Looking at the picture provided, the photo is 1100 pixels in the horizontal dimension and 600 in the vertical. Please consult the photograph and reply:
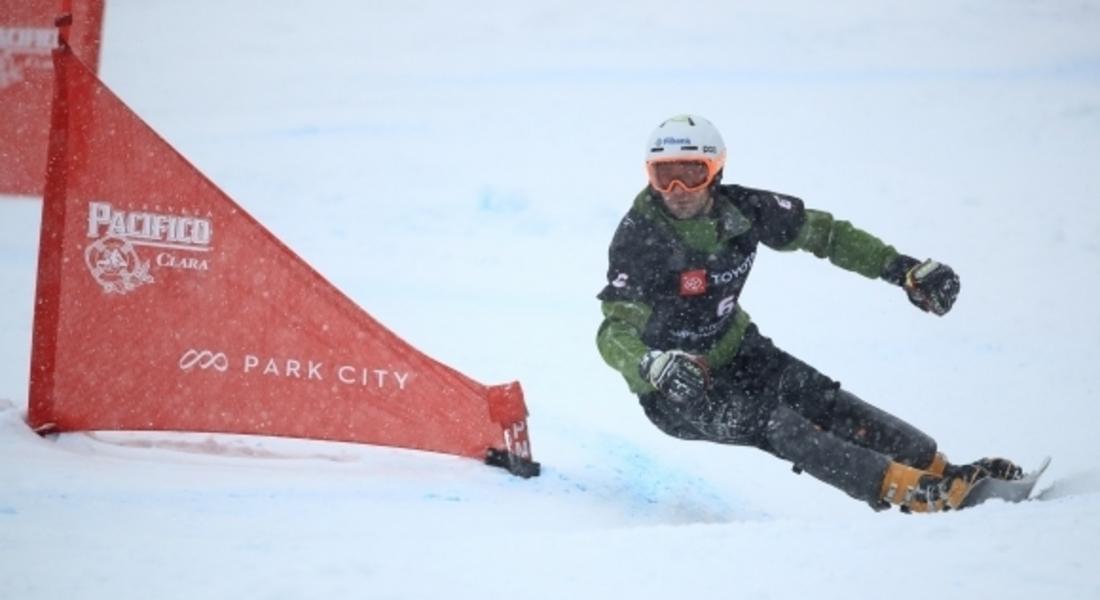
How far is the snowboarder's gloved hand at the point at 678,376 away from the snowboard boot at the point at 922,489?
0.71 metres

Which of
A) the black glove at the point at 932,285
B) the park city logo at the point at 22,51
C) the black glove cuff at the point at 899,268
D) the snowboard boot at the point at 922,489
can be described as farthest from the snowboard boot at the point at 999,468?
the park city logo at the point at 22,51

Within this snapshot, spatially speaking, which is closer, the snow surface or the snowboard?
the snow surface

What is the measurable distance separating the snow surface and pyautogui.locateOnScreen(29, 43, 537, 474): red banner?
179 millimetres

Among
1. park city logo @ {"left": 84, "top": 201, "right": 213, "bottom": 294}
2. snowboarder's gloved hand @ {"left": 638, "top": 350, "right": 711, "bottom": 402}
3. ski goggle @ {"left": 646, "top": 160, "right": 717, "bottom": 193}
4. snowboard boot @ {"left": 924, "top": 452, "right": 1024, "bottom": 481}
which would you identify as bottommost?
snowboard boot @ {"left": 924, "top": 452, "right": 1024, "bottom": 481}

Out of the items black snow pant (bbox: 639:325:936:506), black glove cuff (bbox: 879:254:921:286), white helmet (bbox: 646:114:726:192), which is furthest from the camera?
black glove cuff (bbox: 879:254:921:286)

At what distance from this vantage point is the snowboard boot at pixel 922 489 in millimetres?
4055

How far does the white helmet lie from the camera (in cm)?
445

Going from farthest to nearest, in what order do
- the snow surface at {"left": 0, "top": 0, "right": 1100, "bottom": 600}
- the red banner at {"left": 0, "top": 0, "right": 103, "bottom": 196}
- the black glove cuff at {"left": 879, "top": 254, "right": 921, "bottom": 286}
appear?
the red banner at {"left": 0, "top": 0, "right": 103, "bottom": 196} < the black glove cuff at {"left": 879, "top": 254, "right": 921, "bottom": 286} < the snow surface at {"left": 0, "top": 0, "right": 1100, "bottom": 600}

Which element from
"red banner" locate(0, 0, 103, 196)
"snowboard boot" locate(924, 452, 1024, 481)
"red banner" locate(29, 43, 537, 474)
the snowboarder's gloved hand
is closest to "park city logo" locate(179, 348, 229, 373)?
"red banner" locate(29, 43, 537, 474)

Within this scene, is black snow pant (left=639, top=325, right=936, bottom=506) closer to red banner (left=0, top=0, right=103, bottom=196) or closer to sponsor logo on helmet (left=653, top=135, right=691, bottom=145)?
sponsor logo on helmet (left=653, top=135, right=691, bottom=145)

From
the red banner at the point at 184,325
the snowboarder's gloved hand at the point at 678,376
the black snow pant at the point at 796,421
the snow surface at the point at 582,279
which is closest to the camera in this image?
the snow surface at the point at 582,279

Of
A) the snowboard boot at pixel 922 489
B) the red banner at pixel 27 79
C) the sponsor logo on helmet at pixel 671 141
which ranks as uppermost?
the red banner at pixel 27 79

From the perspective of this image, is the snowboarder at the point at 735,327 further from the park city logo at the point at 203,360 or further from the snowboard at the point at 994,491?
the park city logo at the point at 203,360

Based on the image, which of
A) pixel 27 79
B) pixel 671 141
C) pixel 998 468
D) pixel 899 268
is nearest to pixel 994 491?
pixel 998 468
